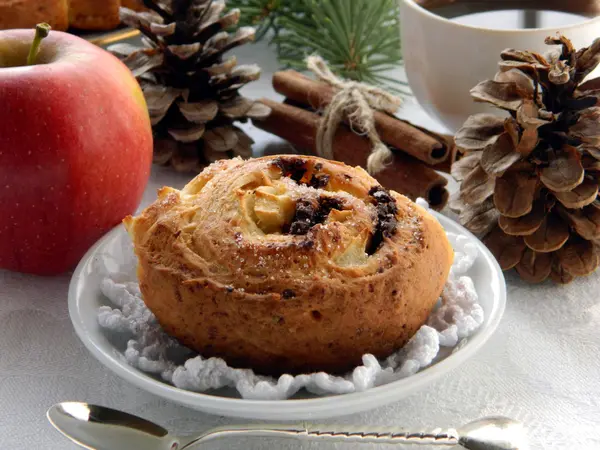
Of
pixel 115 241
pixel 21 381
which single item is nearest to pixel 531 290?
pixel 115 241

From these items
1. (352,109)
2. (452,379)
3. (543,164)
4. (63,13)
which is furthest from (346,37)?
(452,379)

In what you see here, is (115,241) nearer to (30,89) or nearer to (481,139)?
(30,89)

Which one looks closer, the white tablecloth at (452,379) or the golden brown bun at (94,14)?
the white tablecloth at (452,379)

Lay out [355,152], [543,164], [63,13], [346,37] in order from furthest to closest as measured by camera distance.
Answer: [346,37]
[63,13]
[355,152]
[543,164]

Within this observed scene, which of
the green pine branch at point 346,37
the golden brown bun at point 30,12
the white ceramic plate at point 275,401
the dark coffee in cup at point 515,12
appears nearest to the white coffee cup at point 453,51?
the dark coffee in cup at point 515,12

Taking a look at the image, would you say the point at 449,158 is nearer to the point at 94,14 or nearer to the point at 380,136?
the point at 380,136

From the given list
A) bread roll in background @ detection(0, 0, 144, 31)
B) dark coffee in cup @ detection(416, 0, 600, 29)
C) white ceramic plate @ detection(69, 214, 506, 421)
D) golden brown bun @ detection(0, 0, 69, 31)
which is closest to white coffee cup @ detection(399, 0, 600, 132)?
dark coffee in cup @ detection(416, 0, 600, 29)

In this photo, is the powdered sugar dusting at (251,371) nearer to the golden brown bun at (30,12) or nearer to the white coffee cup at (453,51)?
the white coffee cup at (453,51)
